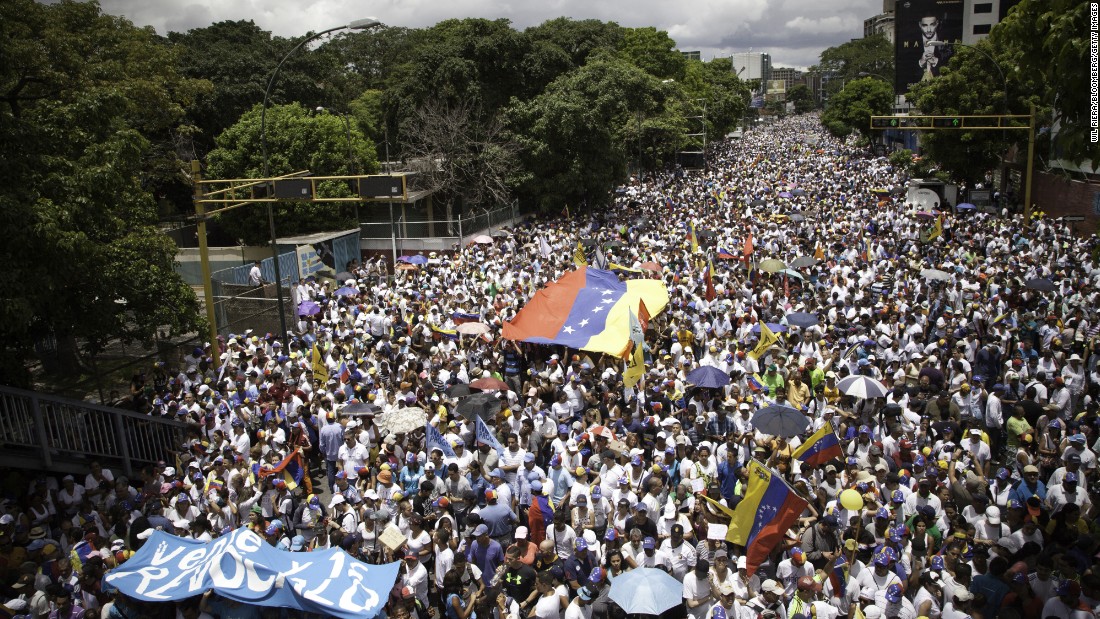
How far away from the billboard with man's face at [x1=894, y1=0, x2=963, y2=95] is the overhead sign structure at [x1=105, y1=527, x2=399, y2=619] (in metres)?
52.8

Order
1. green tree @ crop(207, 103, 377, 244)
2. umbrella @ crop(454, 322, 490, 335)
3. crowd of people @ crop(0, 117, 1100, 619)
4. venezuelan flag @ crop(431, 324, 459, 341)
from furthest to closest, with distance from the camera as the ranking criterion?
green tree @ crop(207, 103, 377, 244), venezuelan flag @ crop(431, 324, 459, 341), umbrella @ crop(454, 322, 490, 335), crowd of people @ crop(0, 117, 1100, 619)

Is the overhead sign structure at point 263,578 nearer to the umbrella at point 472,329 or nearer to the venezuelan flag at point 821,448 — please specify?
the venezuelan flag at point 821,448

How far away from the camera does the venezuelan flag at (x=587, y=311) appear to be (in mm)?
14023

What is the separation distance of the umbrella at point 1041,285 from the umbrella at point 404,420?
1179 centimetres

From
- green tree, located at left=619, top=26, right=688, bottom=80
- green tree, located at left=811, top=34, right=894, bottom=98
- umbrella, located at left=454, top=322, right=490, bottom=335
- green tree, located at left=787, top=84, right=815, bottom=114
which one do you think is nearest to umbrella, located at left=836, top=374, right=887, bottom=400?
umbrella, located at left=454, top=322, right=490, bottom=335

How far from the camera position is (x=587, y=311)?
1484 centimetres

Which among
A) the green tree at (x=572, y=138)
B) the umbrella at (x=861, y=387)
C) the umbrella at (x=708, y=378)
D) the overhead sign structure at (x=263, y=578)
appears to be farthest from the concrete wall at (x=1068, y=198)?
the overhead sign structure at (x=263, y=578)

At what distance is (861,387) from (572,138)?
82.8 feet

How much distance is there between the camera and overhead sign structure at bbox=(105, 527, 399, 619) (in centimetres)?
685

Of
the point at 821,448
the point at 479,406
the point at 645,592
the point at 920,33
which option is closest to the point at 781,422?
the point at 821,448

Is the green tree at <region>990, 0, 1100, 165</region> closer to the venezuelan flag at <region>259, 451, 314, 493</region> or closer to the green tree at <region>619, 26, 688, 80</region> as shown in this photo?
the venezuelan flag at <region>259, 451, 314, 493</region>

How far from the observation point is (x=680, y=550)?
7.55 m

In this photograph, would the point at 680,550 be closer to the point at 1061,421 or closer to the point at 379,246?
the point at 1061,421

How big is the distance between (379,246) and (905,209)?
1918 cm
